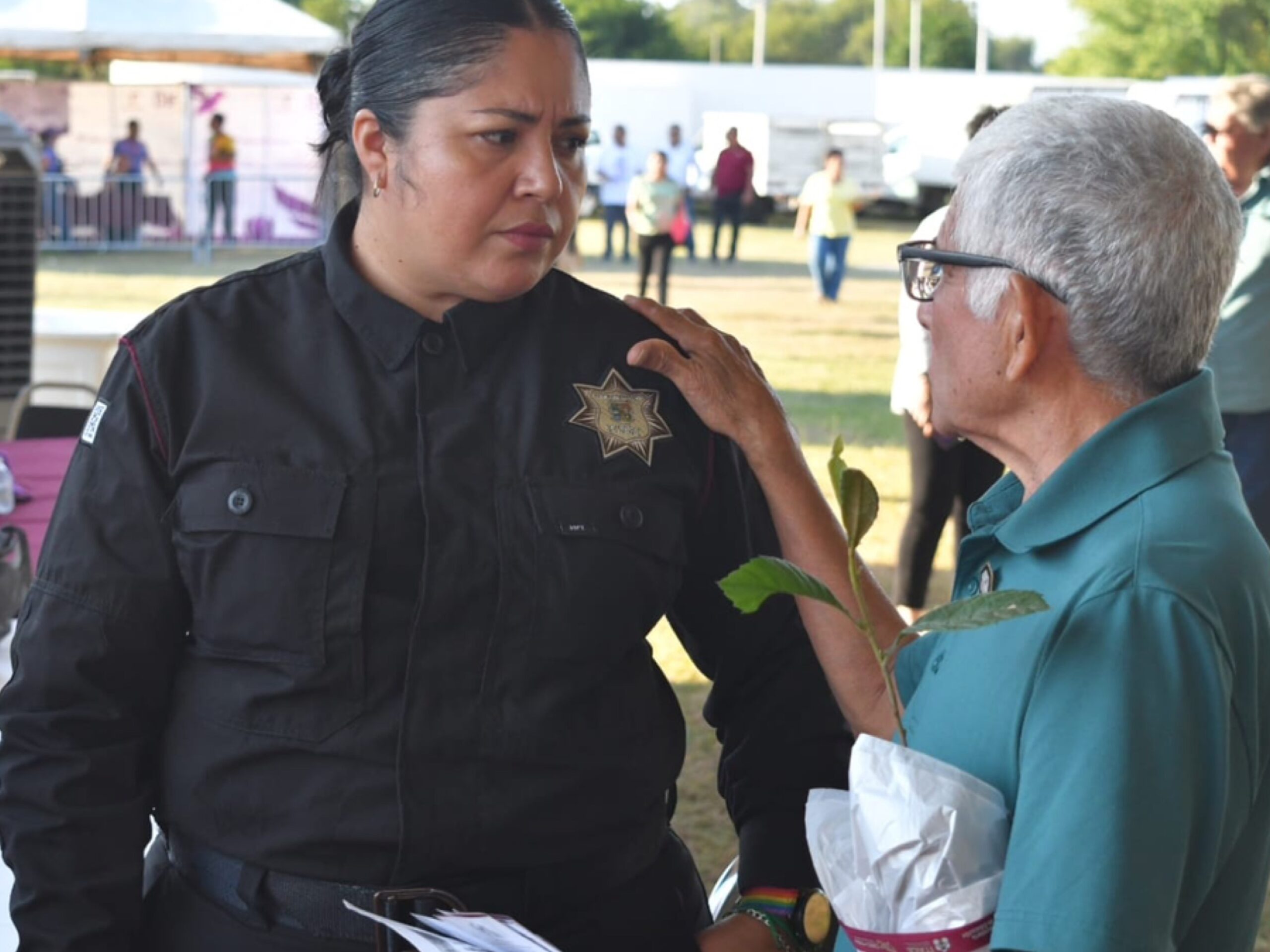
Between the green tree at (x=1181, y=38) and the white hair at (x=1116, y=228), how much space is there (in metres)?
52.9

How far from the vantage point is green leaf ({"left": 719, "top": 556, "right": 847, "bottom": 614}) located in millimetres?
1285

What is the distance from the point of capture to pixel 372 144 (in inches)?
67.5

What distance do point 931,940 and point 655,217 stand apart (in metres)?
13.7

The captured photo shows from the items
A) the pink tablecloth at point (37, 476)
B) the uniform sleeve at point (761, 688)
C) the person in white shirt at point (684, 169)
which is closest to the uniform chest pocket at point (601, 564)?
the uniform sleeve at point (761, 688)

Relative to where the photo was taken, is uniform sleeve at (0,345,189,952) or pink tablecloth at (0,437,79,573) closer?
uniform sleeve at (0,345,189,952)

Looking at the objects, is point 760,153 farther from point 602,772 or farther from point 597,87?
point 602,772

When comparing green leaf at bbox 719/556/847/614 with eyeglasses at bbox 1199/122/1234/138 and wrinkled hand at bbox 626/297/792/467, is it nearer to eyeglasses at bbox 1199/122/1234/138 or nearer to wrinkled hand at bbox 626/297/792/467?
wrinkled hand at bbox 626/297/792/467

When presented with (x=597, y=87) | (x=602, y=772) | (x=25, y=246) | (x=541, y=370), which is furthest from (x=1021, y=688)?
(x=597, y=87)

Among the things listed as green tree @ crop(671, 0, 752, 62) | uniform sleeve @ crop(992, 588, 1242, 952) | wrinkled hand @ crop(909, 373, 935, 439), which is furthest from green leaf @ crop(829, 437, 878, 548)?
green tree @ crop(671, 0, 752, 62)

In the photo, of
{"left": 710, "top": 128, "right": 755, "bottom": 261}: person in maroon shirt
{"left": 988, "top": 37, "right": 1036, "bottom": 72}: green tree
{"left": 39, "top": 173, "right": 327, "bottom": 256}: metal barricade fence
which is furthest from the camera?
{"left": 988, "top": 37, "right": 1036, "bottom": 72}: green tree

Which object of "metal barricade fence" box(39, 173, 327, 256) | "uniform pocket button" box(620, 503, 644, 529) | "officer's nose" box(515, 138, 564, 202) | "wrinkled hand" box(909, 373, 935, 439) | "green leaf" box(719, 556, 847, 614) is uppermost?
"officer's nose" box(515, 138, 564, 202)

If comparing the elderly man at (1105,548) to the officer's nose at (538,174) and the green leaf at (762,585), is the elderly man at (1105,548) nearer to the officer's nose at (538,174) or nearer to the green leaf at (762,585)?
the green leaf at (762,585)

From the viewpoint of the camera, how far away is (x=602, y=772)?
1640 mm

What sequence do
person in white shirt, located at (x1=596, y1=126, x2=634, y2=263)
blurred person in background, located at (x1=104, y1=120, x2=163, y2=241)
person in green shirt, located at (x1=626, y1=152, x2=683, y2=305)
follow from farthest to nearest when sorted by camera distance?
person in white shirt, located at (x1=596, y1=126, x2=634, y2=263), blurred person in background, located at (x1=104, y1=120, x2=163, y2=241), person in green shirt, located at (x1=626, y1=152, x2=683, y2=305)
